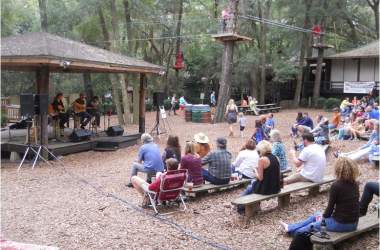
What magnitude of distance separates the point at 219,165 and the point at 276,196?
141cm

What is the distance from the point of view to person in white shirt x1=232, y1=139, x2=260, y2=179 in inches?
331

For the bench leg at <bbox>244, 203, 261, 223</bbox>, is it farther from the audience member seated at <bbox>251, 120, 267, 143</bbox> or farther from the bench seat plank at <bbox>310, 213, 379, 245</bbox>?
the audience member seated at <bbox>251, 120, 267, 143</bbox>

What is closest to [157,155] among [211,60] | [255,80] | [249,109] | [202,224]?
[202,224]

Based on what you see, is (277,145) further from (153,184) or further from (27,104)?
(27,104)

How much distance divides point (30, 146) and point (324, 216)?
8904mm

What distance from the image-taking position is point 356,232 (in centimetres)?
530

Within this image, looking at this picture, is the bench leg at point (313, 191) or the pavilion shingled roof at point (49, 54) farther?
the pavilion shingled roof at point (49, 54)

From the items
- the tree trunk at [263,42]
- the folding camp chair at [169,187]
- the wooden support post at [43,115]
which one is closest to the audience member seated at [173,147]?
the folding camp chair at [169,187]

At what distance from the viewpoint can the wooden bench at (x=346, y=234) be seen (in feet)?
16.1

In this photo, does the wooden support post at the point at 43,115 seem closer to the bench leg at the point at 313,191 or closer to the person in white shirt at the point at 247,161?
the person in white shirt at the point at 247,161

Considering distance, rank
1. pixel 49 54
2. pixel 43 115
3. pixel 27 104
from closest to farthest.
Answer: pixel 27 104 → pixel 49 54 → pixel 43 115

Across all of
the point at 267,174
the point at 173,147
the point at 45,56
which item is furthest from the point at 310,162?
the point at 45,56

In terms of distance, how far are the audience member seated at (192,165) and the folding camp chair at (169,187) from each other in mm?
383

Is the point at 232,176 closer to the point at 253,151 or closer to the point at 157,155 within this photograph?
the point at 253,151
